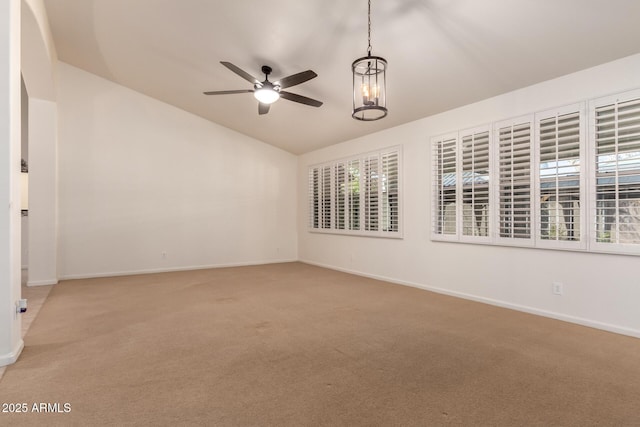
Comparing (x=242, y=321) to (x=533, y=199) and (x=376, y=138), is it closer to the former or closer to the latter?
(x=533, y=199)

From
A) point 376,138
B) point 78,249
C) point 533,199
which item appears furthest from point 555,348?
point 78,249

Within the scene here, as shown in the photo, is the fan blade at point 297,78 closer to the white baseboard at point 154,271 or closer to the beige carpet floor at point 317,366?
the beige carpet floor at point 317,366

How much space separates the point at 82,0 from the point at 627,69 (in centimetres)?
571

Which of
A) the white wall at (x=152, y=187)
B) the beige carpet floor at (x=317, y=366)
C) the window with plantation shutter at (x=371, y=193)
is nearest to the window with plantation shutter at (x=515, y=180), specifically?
the beige carpet floor at (x=317, y=366)

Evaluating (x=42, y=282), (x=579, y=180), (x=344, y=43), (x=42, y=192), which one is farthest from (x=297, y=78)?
(x=42, y=282)

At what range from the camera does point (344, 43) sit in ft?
12.1

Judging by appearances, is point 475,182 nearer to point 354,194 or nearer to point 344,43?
point 344,43

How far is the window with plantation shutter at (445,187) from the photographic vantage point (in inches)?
183

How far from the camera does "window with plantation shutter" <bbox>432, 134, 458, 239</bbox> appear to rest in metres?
4.64

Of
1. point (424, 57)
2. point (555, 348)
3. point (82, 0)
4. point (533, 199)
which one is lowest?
point (555, 348)

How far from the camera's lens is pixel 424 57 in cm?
369

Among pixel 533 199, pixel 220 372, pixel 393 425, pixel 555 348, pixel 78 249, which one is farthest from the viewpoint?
pixel 78 249

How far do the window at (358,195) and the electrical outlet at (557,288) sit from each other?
7.40 ft

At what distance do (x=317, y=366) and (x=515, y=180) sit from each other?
3117mm
